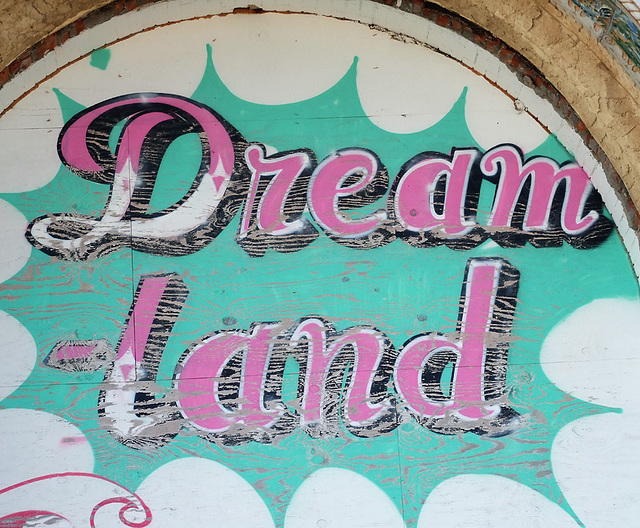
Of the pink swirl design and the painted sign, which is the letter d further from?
the pink swirl design

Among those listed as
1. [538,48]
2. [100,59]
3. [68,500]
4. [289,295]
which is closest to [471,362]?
[289,295]

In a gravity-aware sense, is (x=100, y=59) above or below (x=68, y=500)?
above

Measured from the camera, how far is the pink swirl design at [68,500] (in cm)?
266

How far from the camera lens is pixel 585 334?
9.37 feet

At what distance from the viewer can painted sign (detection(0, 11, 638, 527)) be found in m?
2.72

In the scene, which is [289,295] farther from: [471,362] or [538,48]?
[538,48]

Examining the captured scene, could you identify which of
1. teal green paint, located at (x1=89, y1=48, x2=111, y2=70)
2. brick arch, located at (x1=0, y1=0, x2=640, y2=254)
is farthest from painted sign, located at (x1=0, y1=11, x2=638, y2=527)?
brick arch, located at (x1=0, y1=0, x2=640, y2=254)

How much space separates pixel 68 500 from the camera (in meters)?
2.67

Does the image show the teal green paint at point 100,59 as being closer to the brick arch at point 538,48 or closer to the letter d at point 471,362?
the brick arch at point 538,48

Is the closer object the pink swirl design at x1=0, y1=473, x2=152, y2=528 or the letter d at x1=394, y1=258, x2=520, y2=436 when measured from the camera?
the pink swirl design at x1=0, y1=473, x2=152, y2=528

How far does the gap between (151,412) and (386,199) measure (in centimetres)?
151

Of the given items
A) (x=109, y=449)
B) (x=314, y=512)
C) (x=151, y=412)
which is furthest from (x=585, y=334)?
(x=109, y=449)

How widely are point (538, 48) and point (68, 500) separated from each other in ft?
9.85

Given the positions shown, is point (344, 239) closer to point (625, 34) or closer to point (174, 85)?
point (174, 85)
